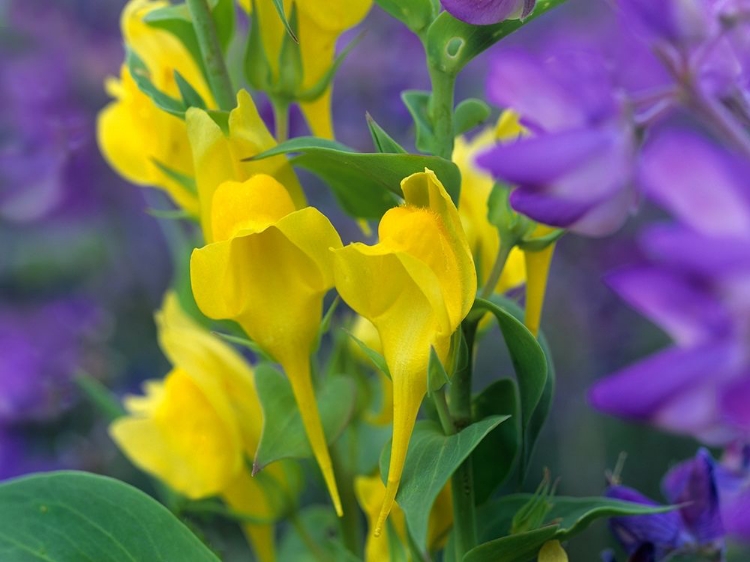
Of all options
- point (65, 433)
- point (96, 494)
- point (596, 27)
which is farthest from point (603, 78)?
point (596, 27)

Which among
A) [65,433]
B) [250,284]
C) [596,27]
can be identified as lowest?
[65,433]

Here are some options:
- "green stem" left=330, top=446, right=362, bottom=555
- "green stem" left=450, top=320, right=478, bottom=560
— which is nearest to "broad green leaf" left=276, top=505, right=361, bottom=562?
"green stem" left=330, top=446, right=362, bottom=555

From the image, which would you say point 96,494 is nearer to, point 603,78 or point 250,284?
point 250,284

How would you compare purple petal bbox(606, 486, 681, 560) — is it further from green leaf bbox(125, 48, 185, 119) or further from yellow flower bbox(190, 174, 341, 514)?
green leaf bbox(125, 48, 185, 119)

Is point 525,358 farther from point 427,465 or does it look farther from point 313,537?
point 313,537

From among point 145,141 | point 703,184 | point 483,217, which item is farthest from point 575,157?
point 145,141

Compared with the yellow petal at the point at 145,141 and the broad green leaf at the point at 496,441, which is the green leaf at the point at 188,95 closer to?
the yellow petal at the point at 145,141
